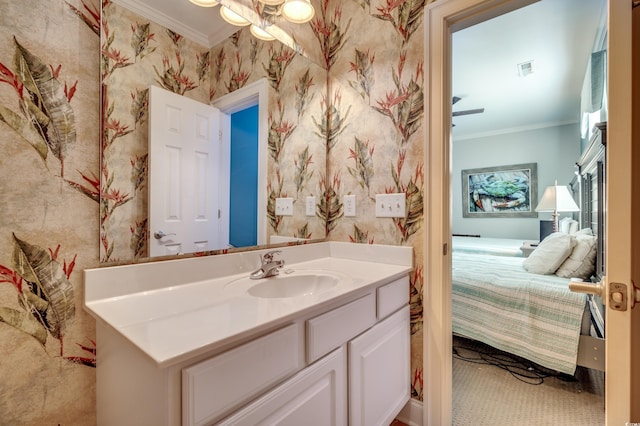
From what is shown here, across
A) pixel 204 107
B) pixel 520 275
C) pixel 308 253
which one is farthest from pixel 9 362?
pixel 520 275

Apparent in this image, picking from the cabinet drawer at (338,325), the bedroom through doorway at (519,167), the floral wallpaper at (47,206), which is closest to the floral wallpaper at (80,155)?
the floral wallpaper at (47,206)

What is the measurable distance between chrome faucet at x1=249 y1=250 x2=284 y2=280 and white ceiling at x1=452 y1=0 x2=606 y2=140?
8.15 feet

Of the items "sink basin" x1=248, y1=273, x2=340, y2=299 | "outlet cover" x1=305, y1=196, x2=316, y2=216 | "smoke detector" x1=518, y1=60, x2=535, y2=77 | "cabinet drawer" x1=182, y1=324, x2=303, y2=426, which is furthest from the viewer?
"smoke detector" x1=518, y1=60, x2=535, y2=77

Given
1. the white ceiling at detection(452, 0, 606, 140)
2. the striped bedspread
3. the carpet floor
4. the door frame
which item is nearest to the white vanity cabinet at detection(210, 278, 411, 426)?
the door frame

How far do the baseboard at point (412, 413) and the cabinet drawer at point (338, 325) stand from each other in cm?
62

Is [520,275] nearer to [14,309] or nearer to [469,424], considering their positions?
[469,424]

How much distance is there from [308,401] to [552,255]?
226cm

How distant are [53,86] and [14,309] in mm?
627

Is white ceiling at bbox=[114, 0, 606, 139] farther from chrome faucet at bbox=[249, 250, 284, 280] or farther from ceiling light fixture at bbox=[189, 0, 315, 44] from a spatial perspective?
chrome faucet at bbox=[249, 250, 284, 280]

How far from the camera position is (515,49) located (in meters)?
2.73

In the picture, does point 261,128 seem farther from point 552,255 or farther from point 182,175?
point 552,255

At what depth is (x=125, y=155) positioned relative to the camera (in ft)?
3.25

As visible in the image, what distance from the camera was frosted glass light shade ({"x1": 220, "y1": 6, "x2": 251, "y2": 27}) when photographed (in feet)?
4.05

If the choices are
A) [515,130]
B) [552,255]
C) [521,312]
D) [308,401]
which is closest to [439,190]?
[308,401]
